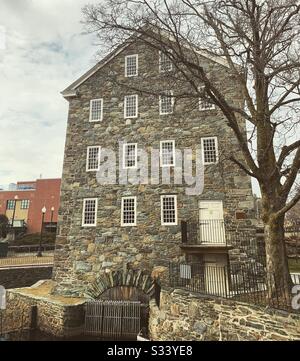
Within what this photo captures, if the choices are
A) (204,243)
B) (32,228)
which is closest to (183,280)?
(204,243)

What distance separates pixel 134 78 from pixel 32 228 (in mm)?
25204

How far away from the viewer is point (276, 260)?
752cm

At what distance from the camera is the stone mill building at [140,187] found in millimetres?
13391

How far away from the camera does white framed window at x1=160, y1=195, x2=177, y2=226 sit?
13902 mm

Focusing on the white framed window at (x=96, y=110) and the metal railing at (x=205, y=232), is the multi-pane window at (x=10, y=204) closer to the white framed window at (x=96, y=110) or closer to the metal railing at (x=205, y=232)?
the white framed window at (x=96, y=110)

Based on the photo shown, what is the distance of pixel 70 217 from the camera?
1545cm

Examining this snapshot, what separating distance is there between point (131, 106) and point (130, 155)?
10.3 feet

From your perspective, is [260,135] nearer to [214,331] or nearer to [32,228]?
[214,331]

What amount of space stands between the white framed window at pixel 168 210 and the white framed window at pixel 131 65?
7944 millimetres

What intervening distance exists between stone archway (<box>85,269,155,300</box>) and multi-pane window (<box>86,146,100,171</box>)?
599cm

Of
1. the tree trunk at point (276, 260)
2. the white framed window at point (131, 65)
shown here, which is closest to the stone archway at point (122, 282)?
the tree trunk at point (276, 260)

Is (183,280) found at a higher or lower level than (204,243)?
lower

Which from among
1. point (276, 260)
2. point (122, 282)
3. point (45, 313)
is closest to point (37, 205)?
point (45, 313)
